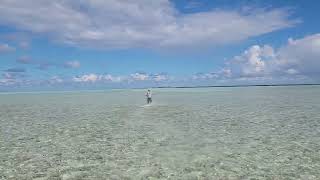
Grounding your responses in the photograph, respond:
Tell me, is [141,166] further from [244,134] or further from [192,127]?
[192,127]

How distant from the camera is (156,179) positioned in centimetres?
1492

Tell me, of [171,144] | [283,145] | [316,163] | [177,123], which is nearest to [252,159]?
[316,163]

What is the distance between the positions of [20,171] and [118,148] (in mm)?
6668

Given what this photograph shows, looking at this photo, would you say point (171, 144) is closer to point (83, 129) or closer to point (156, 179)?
point (156, 179)

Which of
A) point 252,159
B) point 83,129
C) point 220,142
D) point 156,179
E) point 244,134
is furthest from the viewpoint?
point 83,129

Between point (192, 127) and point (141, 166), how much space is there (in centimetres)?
1458

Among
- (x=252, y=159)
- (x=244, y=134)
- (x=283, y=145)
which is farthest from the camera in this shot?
(x=244, y=134)

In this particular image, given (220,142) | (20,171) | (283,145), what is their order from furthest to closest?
(220,142) → (283,145) → (20,171)

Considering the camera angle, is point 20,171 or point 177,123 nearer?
point 20,171

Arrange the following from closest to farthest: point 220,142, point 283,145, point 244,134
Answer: point 283,145 < point 220,142 < point 244,134

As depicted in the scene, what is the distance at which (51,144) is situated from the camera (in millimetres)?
23594

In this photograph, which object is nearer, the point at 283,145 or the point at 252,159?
the point at 252,159

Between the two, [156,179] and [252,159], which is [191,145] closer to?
[252,159]

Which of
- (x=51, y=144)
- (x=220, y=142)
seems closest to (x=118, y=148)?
(x=51, y=144)
